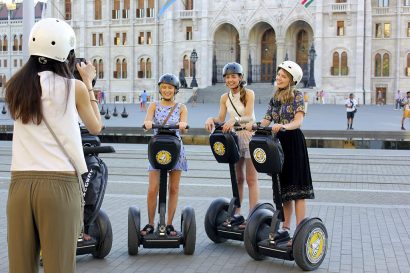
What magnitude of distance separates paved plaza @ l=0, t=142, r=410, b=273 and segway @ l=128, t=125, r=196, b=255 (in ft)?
0.43

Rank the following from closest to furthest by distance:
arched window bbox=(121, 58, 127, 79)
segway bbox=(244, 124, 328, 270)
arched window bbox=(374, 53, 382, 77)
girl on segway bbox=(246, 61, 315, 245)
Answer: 1. segway bbox=(244, 124, 328, 270)
2. girl on segway bbox=(246, 61, 315, 245)
3. arched window bbox=(374, 53, 382, 77)
4. arched window bbox=(121, 58, 127, 79)

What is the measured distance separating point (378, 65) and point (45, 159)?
58.5 m

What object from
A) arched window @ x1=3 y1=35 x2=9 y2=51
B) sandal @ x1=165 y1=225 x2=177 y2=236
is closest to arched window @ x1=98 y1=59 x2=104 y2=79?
arched window @ x1=3 y1=35 x2=9 y2=51

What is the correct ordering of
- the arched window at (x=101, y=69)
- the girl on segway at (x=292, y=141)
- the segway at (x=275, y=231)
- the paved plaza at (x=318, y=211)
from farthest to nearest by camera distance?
1. the arched window at (x=101, y=69)
2. the paved plaza at (x=318, y=211)
3. the girl on segway at (x=292, y=141)
4. the segway at (x=275, y=231)

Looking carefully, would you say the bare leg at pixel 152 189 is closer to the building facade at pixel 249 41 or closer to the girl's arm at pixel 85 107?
the girl's arm at pixel 85 107

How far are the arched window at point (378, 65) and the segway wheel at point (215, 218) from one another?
54.5 meters

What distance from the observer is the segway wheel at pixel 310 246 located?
18.6 ft

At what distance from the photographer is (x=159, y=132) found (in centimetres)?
613

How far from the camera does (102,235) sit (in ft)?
19.6

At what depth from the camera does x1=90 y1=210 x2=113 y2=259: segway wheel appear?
5996 millimetres

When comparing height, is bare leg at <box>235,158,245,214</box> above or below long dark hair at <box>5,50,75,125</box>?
below

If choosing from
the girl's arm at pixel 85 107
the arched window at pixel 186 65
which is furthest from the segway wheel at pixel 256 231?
the arched window at pixel 186 65

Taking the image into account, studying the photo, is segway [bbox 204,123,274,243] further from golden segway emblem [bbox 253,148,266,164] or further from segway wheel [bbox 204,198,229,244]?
golden segway emblem [bbox 253,148,266,164]

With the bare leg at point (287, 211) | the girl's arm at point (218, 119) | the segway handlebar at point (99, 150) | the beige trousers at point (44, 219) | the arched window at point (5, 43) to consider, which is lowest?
the bare leg at point (287, 211)
